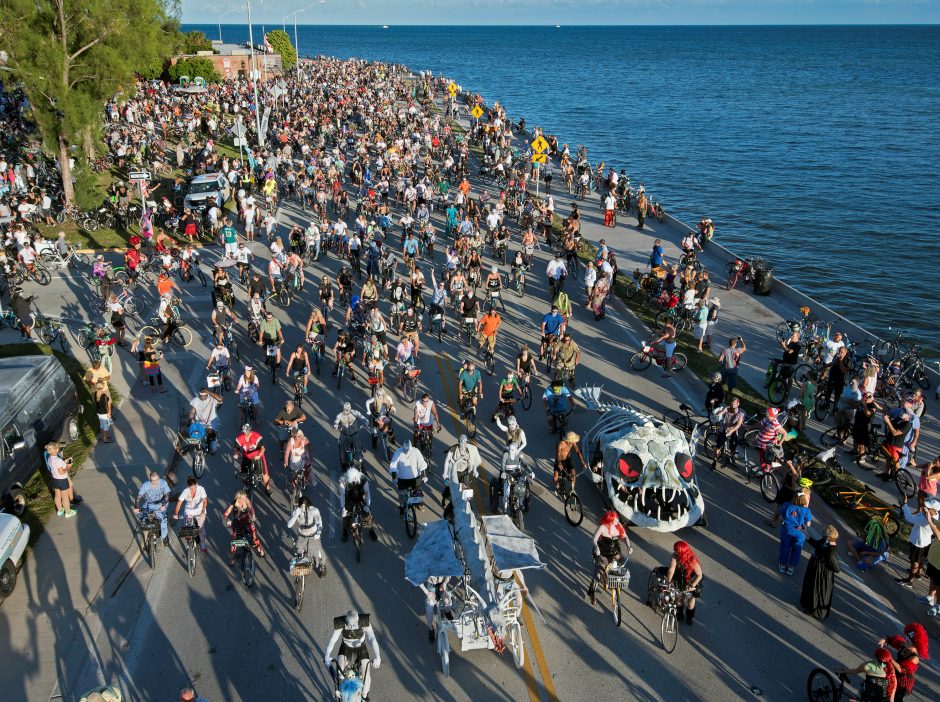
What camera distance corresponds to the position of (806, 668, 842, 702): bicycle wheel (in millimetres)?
9472

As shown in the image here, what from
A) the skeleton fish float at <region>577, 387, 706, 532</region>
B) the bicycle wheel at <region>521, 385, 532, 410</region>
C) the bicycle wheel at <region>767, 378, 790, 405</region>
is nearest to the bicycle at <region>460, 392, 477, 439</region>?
the bicycle wheel at <region>521, 385, 532, 410</region>

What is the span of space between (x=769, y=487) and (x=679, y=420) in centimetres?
261

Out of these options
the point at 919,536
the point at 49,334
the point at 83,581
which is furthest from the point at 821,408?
the point at 49,334

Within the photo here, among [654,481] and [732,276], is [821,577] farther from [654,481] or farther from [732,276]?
[732,276]

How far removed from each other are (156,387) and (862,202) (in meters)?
48.1

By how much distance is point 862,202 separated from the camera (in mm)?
51312

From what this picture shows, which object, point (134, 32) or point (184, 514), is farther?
Result: point (134, 32)

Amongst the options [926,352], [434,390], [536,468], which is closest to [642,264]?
[926,352]

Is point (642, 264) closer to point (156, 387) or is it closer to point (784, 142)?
point (156, 387)

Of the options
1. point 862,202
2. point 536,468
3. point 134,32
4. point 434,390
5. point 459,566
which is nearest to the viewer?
point 459,566

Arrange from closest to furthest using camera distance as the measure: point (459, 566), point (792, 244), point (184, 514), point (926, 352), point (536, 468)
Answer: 1. point (459, 566)
2. point (184, 514)
3. point (536, 468)
4. point (926, 352)
5. point (792, 244)

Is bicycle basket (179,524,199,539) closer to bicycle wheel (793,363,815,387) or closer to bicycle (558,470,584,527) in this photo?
bicycle (558,470,584,527)

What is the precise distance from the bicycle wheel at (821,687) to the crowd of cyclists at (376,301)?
1.73m

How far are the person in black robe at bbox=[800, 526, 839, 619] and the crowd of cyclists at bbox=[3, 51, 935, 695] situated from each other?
5.83 ft
